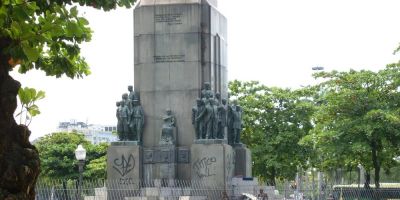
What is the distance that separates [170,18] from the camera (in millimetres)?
30375

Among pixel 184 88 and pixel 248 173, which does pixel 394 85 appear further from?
pixel 184 88

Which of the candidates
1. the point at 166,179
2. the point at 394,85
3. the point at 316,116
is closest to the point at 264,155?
the point at 316,116

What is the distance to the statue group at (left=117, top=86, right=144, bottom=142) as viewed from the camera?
30078 mm

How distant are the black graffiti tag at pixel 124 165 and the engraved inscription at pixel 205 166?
2221 mm

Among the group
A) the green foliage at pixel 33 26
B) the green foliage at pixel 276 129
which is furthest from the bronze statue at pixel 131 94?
the green foliage at pixel 276 129

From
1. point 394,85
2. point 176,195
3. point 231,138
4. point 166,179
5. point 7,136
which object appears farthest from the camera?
point 394,85

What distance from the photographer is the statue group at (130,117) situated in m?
30.1

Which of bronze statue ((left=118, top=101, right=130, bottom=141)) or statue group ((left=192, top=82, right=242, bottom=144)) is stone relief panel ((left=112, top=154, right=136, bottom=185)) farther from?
statue group ((left=192, top=82, right=242, bottom=144))

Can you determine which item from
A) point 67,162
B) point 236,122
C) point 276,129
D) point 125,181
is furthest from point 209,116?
point 67,162

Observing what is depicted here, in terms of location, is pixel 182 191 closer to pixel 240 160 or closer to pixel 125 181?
pixel 125 181

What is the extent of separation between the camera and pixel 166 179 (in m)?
29.7

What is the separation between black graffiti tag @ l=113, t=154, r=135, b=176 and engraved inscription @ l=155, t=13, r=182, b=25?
4.77 metres

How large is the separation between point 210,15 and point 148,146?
16.6 feet

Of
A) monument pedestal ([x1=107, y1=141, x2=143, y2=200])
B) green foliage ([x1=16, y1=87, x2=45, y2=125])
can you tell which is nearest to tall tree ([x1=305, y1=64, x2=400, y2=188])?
monument pedestal ([x1=107, y1=141, x2=143, y2=200])
